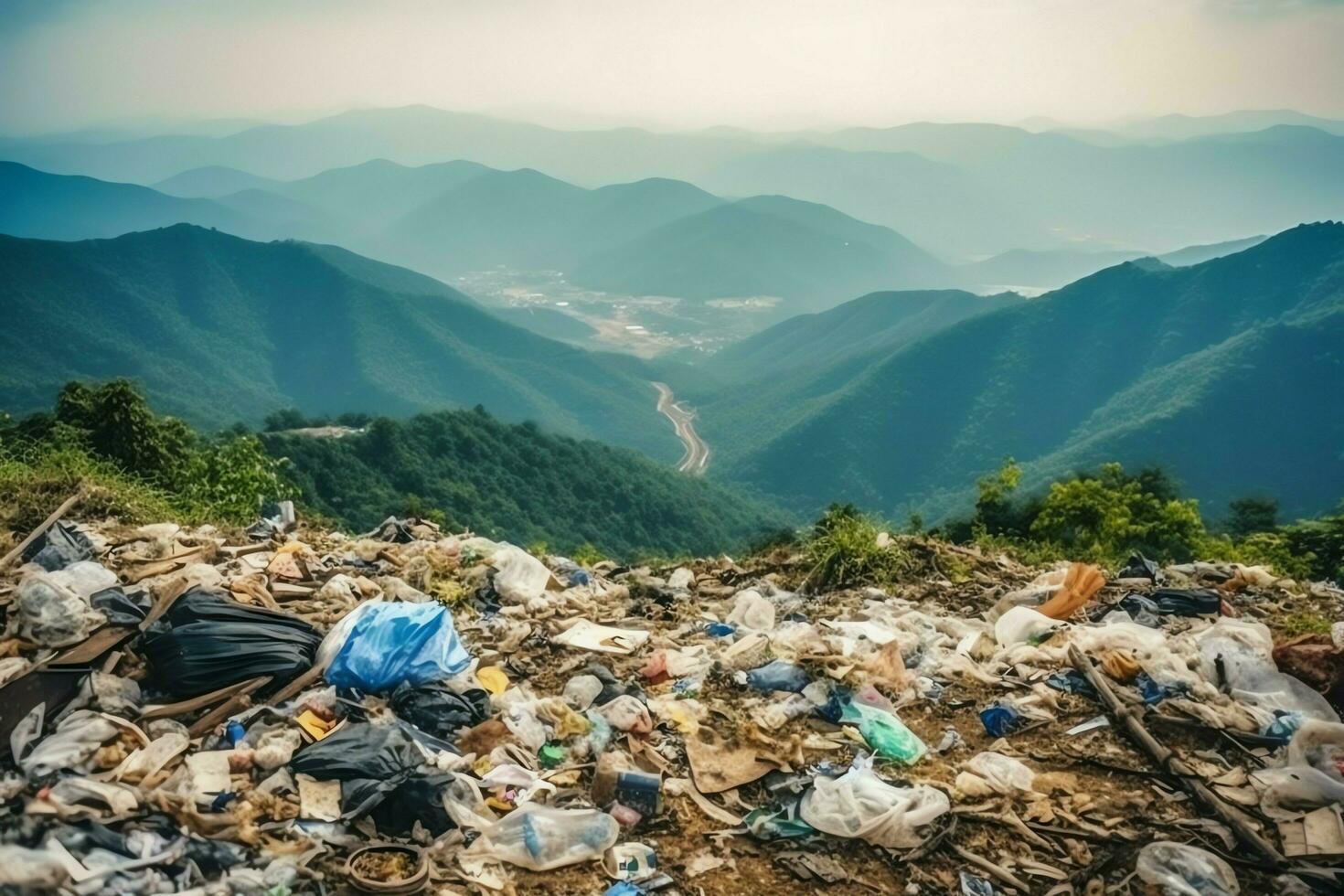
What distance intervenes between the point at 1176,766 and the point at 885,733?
1648 millimetres

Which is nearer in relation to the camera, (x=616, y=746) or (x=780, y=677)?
(x=616, y=746)

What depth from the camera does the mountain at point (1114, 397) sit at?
50.6 m

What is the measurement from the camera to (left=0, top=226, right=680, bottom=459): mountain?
7569 centimetres

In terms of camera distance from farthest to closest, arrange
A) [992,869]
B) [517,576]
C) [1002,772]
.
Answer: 1. [517,576]
2. [1002,772]
3. [992,869]

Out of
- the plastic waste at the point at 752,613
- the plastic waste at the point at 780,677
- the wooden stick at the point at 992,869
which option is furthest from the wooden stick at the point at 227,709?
the wooden stick at the point at 992,869

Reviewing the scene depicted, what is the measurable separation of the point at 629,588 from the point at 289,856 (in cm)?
485

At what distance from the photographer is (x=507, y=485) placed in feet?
112

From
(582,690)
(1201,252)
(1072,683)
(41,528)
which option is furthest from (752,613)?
(1201,252)

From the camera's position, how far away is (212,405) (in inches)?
2778

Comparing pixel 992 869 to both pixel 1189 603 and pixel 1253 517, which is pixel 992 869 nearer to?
pixel 1189 603

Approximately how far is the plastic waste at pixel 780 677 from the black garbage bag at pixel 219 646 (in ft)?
10.0

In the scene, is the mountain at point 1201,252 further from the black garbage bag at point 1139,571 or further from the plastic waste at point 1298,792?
the plastic waste at point 1298,792

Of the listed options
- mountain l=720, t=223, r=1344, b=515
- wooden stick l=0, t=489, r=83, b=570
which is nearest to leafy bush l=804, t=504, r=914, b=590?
wooden stick l=0, t=489, r=83, b=570

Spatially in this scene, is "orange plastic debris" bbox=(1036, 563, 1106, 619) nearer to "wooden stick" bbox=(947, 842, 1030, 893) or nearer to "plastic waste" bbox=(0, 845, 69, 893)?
"wooden stick" bbox=(947, 842, 1030, 893)
